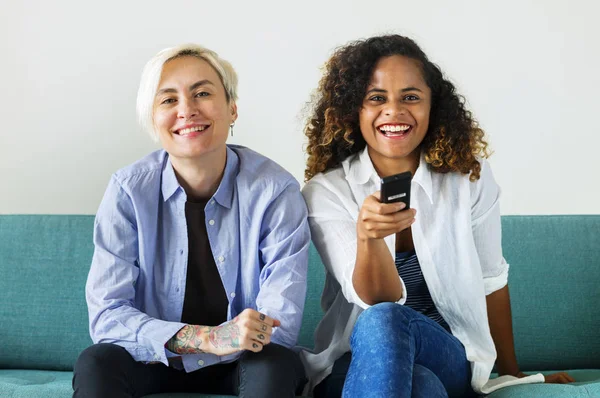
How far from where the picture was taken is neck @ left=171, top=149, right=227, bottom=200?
2.07 m

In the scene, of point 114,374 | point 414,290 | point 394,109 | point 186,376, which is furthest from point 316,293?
point 114,374

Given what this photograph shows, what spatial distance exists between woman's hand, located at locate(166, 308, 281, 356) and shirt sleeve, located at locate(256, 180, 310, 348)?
0.05 m

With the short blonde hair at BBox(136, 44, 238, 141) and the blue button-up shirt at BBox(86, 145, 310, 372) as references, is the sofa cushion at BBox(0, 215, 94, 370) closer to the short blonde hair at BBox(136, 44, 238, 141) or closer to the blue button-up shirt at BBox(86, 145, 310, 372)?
the blue button-up shirt at BBox(86, 145, 310, 372)

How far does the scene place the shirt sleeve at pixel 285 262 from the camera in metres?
1.98

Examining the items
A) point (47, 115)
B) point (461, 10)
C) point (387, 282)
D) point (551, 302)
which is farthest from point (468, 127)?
point (47, 115)

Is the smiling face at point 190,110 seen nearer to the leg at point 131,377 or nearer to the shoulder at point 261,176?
the shoulder at point 261,176

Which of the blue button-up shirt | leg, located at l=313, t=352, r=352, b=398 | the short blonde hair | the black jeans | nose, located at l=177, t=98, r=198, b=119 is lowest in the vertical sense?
leg, located at l=313, t=352, r=352, b=398

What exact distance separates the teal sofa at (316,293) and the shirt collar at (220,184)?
1.58 feet

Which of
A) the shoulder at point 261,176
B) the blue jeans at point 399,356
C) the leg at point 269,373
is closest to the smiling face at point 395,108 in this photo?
the shoulder at point 261,176

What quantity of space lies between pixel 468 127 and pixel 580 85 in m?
0.87

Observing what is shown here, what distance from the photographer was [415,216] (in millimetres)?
2064

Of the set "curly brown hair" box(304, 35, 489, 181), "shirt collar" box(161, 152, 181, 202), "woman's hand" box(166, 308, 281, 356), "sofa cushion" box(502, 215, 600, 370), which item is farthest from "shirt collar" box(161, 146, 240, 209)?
"sofa cushion" box(502, 215, 600, 370)

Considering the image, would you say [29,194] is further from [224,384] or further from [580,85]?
[580,85]

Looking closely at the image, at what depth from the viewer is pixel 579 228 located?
2.48 metres
